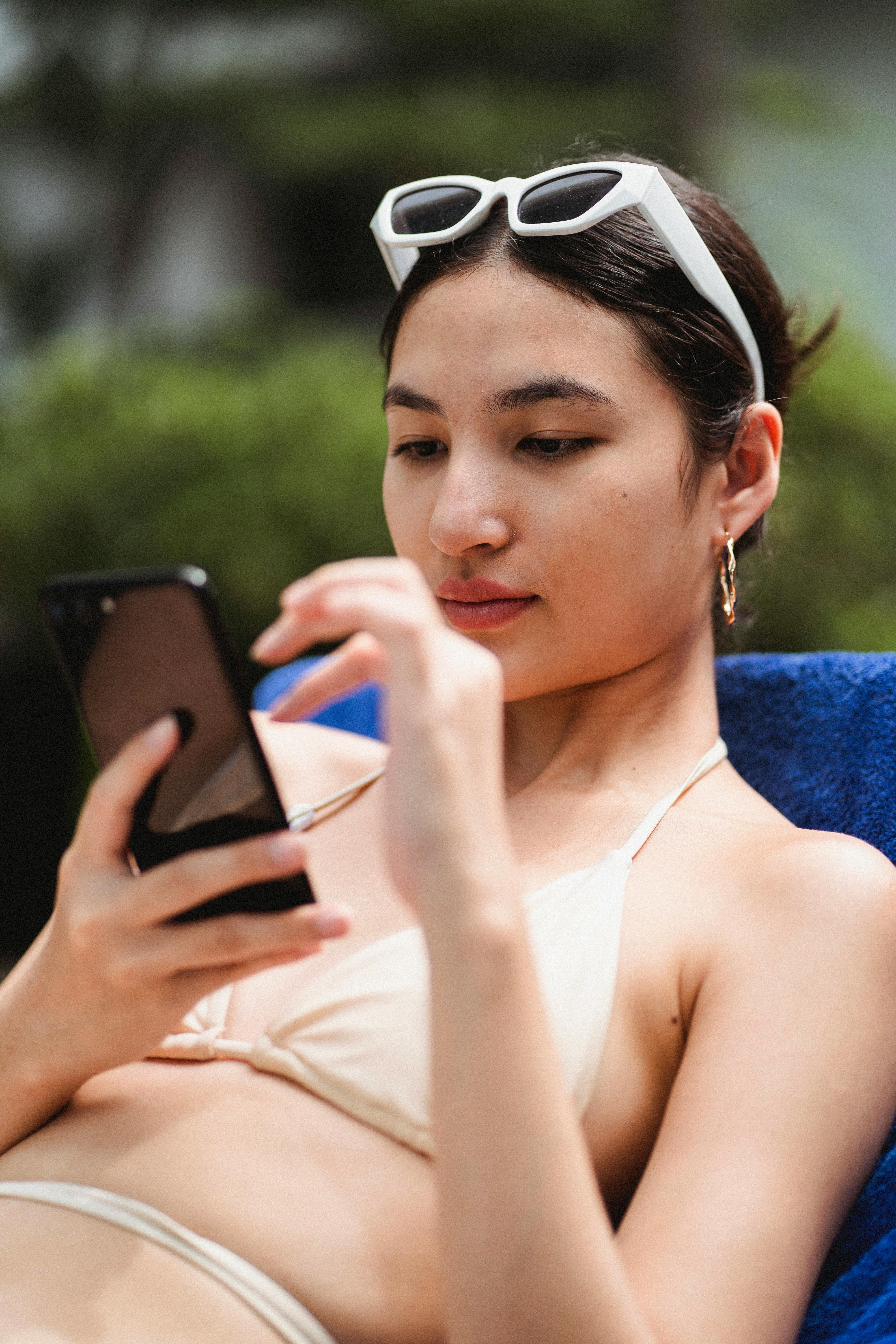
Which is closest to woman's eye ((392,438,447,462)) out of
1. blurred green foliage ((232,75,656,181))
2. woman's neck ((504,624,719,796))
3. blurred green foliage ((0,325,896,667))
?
woman's neck ((504,624,719,796))

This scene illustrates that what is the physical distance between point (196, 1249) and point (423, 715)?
64 centimetres

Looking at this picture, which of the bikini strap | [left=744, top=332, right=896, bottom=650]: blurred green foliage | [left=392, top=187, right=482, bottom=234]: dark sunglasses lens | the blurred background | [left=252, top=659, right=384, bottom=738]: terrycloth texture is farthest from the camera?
the blurred background

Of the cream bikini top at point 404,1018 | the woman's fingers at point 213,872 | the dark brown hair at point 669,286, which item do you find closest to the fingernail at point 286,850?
the woman's fingers at point 213,872

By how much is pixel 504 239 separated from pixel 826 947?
0.95m

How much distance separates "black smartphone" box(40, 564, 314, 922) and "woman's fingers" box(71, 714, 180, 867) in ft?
0.05

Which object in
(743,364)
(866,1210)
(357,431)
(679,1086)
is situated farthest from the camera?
(357,431)

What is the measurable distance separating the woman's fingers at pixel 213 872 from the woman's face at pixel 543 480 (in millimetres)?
538

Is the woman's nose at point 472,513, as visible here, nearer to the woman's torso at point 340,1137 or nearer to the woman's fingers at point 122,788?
the woman's torso at point 340,1137

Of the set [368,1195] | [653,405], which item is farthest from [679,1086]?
[653,405]

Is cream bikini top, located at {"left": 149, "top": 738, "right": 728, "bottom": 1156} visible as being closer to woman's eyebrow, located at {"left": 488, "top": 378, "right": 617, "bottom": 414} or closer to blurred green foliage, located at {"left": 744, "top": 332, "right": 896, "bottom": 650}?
Result: woman's eyebrow, located at {"left": 488, "top": 378, "right": 617, "bottom": 414}

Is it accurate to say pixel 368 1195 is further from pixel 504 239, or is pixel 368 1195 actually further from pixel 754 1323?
pixel 504 239

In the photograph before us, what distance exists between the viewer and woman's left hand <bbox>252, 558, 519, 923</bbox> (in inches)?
36.0

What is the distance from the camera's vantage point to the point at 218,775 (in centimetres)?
104

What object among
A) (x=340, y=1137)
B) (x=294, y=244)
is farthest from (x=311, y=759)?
(x=294, y=244)
